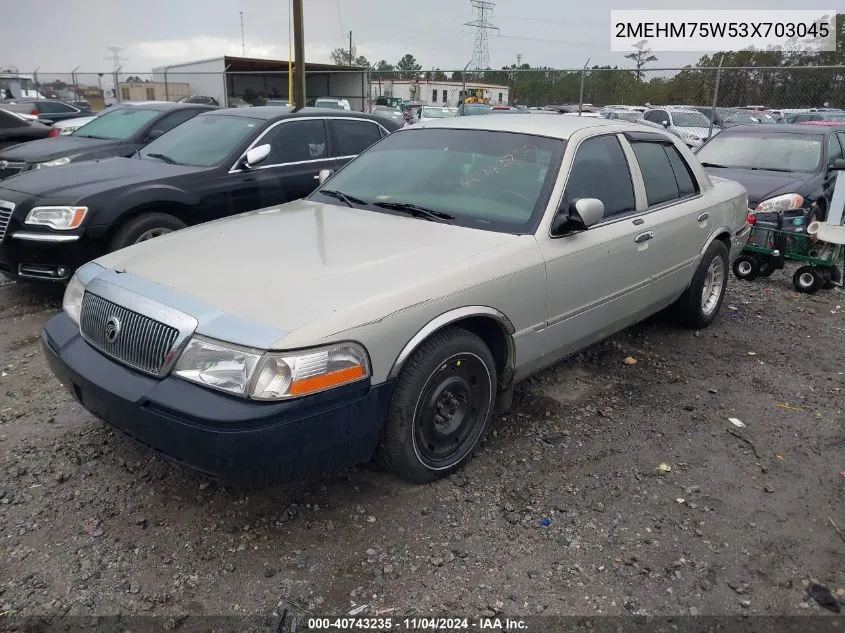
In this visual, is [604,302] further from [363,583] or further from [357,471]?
[363,583]

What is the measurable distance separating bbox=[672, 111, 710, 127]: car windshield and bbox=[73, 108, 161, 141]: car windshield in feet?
45.5

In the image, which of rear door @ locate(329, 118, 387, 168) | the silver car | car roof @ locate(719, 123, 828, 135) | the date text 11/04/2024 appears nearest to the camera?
the date text 11/04/2024

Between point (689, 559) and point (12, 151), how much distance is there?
977 centimetres

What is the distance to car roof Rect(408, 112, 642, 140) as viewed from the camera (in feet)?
13.0

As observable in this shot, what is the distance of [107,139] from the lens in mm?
8805

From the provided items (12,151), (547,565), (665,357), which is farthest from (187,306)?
(12,151)

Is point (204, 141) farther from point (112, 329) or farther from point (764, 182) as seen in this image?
point (764, 182)

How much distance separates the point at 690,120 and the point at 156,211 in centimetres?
1593

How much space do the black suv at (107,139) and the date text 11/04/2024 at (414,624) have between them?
7485 mm

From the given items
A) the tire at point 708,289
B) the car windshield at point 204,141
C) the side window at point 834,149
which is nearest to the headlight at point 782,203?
the side window at point 834,149

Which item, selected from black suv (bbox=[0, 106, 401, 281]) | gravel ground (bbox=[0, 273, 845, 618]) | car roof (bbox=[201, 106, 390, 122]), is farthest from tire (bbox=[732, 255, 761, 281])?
car roof (bbox=[201, 106, 390, 122])

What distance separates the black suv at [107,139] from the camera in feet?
27.3

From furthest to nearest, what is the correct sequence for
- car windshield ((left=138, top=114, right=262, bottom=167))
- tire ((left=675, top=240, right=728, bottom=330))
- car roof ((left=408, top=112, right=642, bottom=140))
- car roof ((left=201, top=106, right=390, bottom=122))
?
1. car roof ((left=201, top=106, right=390, bottom=122))
2. car windshield ((left=138, top=114, right=262, bottom=167))
3. tire ((left=675, top=240, right=728, bottom=330))
4. car roof ((left=408, top=112, right=642, bottom=140))

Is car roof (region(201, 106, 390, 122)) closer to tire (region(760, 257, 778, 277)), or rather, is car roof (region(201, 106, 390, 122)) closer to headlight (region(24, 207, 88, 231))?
headlight (region(24, 207, 88, 231))
